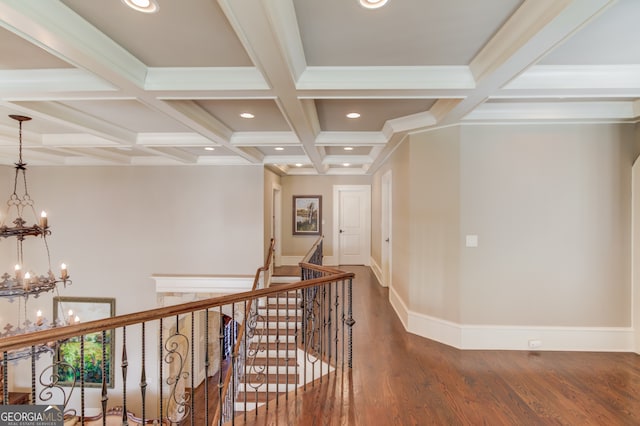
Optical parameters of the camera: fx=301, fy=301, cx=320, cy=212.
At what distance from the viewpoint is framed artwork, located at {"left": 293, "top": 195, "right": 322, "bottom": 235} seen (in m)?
8.12

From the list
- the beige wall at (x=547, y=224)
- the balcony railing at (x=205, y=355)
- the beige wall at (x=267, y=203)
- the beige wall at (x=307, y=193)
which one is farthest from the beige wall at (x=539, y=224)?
the beige wall at (x=307, y=193)

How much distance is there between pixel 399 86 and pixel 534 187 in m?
2.13

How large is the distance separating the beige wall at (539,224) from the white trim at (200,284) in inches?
161

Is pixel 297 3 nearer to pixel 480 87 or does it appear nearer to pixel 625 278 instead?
pixel 480 87

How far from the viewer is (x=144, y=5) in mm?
1698

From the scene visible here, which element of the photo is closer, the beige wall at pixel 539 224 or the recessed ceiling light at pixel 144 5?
the recessed ceiling light at pixel 144 5

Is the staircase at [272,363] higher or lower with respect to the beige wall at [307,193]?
lower

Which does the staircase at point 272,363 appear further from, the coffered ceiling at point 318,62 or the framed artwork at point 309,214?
the framed artwork at point 309,214

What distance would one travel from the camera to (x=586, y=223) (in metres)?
3.34

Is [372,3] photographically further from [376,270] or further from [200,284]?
[376,270]

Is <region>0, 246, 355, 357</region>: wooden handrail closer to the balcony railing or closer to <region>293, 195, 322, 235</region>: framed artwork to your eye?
the balcony railing

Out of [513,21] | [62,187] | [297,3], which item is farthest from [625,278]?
[62,187]

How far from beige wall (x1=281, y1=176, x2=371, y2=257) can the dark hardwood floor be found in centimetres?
467

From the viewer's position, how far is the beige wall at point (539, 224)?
332 centimetres
